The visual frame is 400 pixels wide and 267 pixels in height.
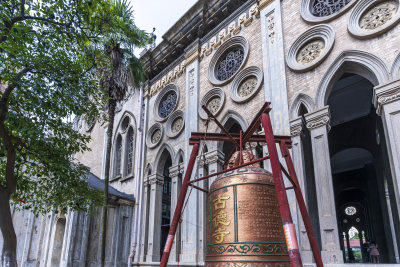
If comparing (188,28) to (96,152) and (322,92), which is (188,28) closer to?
(322,92)

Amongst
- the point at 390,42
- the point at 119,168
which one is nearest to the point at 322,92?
the point at 390,42

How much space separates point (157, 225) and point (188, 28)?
9510 millimetres

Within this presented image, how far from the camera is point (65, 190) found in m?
9.08

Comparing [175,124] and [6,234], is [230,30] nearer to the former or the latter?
[175,124]

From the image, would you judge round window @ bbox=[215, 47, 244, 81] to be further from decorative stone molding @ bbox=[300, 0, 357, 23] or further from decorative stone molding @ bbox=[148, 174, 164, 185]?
decorative stone molding @ bbox=[148, 174, 164, 185]

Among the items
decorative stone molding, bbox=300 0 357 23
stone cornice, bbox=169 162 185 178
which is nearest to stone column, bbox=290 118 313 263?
decorative stone molding, bbox=300 0 357 23

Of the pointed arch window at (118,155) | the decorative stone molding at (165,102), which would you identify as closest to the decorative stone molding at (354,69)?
the decorative stone molding at (165,102)

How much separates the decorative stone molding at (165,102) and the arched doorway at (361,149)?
7.22 m

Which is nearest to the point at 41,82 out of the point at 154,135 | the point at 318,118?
the point at 318,118

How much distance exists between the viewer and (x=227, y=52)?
12984 mm

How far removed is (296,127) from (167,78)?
28.3ft

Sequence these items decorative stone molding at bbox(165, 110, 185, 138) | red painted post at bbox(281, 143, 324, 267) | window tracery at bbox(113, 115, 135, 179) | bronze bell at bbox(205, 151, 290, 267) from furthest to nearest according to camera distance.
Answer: window tracery at bbox(113, 115, 135, 179) → decorative stone molding at bbox(165, 110, 185, 138) → red painted post at bbox(281, 143, 324, 267) → bronze bell at bbox(205, 151, 290, 267)

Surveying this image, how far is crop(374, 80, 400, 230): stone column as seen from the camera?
6.71 metres

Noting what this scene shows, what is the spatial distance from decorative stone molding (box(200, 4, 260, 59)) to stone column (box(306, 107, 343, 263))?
539 centimetres
